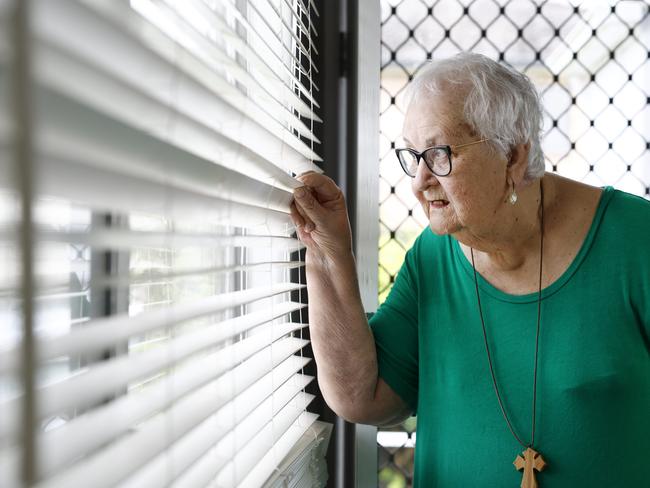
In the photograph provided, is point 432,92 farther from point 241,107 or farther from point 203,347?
point 203,347

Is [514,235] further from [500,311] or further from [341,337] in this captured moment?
[341,337]

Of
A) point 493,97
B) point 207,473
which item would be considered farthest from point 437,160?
point 207,473

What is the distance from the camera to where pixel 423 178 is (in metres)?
1.29

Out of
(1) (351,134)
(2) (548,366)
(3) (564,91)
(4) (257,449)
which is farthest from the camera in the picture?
(3) (564,91)

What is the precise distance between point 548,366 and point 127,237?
40.4 inches

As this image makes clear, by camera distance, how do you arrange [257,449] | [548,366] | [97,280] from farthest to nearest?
[548,366], [257,449], [97,280]

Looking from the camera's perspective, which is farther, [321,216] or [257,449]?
[321,216]

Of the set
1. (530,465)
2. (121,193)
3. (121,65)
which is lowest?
(530,465)

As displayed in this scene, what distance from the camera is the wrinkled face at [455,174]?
1248mm

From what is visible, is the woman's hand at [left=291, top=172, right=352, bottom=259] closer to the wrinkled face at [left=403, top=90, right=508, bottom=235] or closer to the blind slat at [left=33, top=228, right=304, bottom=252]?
the wrinkled face at [left=403, top=90, right=508, bottom=235]

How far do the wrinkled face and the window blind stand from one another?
0.28 meters

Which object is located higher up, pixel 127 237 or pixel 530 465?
pixel 127 237

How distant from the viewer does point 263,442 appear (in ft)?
3.38

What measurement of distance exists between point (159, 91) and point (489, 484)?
1.07 meters
